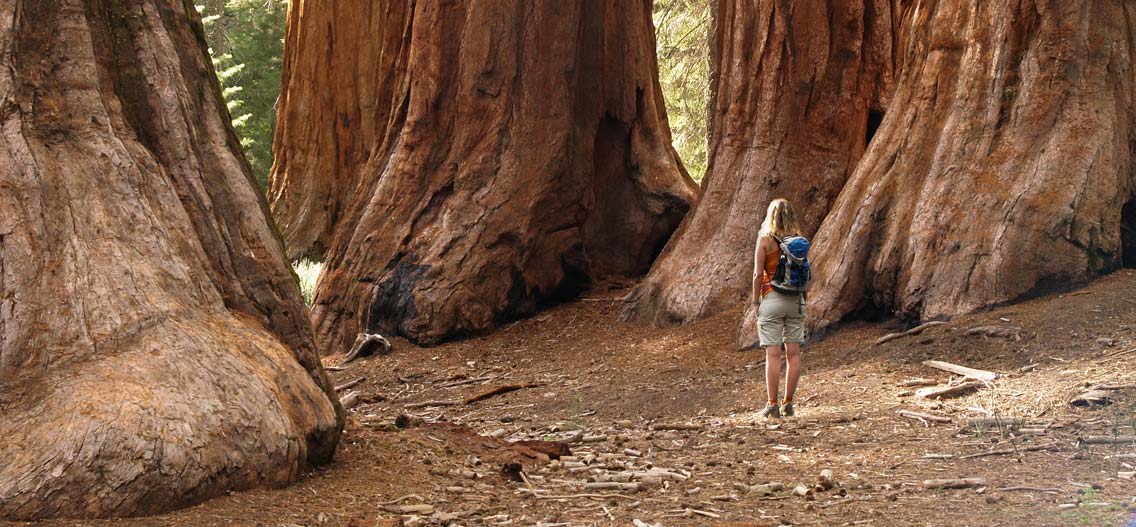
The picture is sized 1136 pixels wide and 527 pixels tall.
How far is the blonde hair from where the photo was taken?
8.44m

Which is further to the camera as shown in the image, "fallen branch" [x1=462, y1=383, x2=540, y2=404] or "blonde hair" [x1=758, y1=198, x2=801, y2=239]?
"fallen branch" [x1=462, y1=383, x2=540, y2=404]

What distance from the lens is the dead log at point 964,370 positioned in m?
8.10

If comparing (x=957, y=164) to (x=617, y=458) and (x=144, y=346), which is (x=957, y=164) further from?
(x=144, y=346)

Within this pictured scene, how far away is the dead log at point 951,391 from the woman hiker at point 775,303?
2.95 feet

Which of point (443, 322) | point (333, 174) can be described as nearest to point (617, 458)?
point (443, 322)

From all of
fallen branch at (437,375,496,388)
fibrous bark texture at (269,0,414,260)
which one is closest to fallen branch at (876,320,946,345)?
fallen branch at (437,375,496,388)

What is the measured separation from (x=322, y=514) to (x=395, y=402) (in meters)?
5.61

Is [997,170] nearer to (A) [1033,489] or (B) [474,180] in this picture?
(A) [1033,489]

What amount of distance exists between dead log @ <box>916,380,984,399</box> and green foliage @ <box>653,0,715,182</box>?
54.4 feet

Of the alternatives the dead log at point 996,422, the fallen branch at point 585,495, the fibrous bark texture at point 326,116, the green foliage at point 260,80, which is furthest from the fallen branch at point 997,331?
the green foliage at point 260,80

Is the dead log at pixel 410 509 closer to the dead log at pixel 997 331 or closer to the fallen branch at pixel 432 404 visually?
the fallen branch at pixel 432 404

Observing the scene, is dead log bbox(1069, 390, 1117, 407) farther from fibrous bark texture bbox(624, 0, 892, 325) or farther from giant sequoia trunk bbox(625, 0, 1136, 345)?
fibrous bark texture bbox(624, 0, 892, 325)

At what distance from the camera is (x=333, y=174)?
1892 cm

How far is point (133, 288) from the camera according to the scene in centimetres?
A: 559
